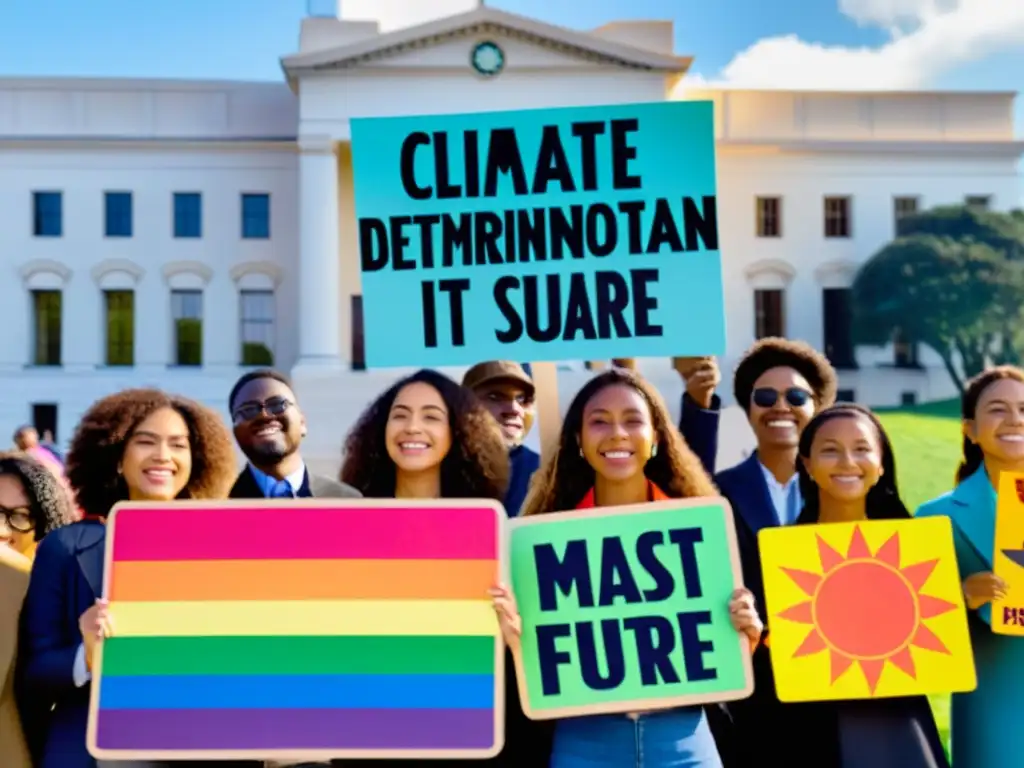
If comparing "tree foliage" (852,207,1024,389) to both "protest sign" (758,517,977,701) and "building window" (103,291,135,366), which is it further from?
"protest sign" (758,517,977,701)

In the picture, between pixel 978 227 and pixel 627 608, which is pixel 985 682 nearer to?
pixel 627 608

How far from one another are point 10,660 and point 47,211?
34.8 meters

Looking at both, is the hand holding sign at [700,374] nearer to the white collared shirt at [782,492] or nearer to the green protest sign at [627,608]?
the white collared shirt at [782,492]

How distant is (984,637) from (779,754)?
2.54 ft

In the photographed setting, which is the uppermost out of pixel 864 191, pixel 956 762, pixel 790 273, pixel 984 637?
pixel 864 191

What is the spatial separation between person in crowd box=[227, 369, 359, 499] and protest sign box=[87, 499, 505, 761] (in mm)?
782

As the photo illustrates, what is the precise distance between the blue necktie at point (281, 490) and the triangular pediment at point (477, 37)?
28.4 m

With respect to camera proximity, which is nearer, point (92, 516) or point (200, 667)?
point (200, 667)

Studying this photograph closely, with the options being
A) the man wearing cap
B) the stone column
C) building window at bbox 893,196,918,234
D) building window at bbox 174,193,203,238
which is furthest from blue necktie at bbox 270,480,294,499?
building window at bbox 893,196,918,234

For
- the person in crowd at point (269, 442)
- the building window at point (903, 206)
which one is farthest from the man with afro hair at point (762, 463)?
the building window at point (903, 206)

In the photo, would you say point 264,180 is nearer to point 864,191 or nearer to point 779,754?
point 864,191

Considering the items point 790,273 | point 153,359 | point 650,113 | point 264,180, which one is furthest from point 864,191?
point 650,113

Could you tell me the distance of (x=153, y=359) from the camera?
33906 millimetres

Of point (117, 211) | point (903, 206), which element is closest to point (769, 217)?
point (903, 206)
